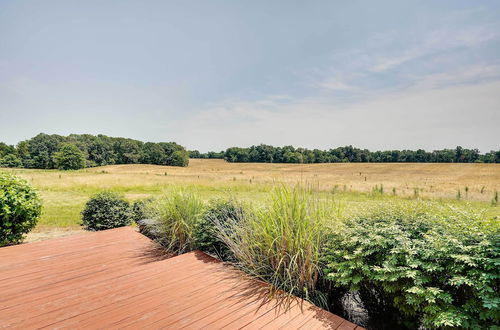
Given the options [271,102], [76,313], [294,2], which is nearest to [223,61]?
[294,2]

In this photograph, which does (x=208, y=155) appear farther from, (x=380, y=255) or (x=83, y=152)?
(x=380, y=255)

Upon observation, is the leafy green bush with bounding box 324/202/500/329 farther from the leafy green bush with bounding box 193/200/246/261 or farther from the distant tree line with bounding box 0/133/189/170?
the distant tree line with bounding box 0/133/189/170

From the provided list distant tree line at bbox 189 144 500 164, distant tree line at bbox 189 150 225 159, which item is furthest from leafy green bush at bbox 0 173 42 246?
distant tree line at bbox 189 150 225 159

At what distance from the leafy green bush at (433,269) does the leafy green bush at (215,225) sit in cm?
171

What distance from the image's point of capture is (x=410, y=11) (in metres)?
4.98

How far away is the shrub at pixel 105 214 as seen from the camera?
20.1ft

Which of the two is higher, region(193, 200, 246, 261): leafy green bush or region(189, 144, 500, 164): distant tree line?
region(189, 144, 500, 164): distant tree line

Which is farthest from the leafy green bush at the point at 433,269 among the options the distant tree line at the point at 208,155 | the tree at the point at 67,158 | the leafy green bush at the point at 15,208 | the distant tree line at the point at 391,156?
the distant tree line at the point at 208,155

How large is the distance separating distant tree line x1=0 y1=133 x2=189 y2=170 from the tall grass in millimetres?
66612

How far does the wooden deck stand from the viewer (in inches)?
79.6

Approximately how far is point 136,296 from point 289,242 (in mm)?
1830

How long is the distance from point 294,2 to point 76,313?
874 centimetres

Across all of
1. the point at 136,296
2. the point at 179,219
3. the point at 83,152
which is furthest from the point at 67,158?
the point at 136,296

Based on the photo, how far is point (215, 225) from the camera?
3.51 m
